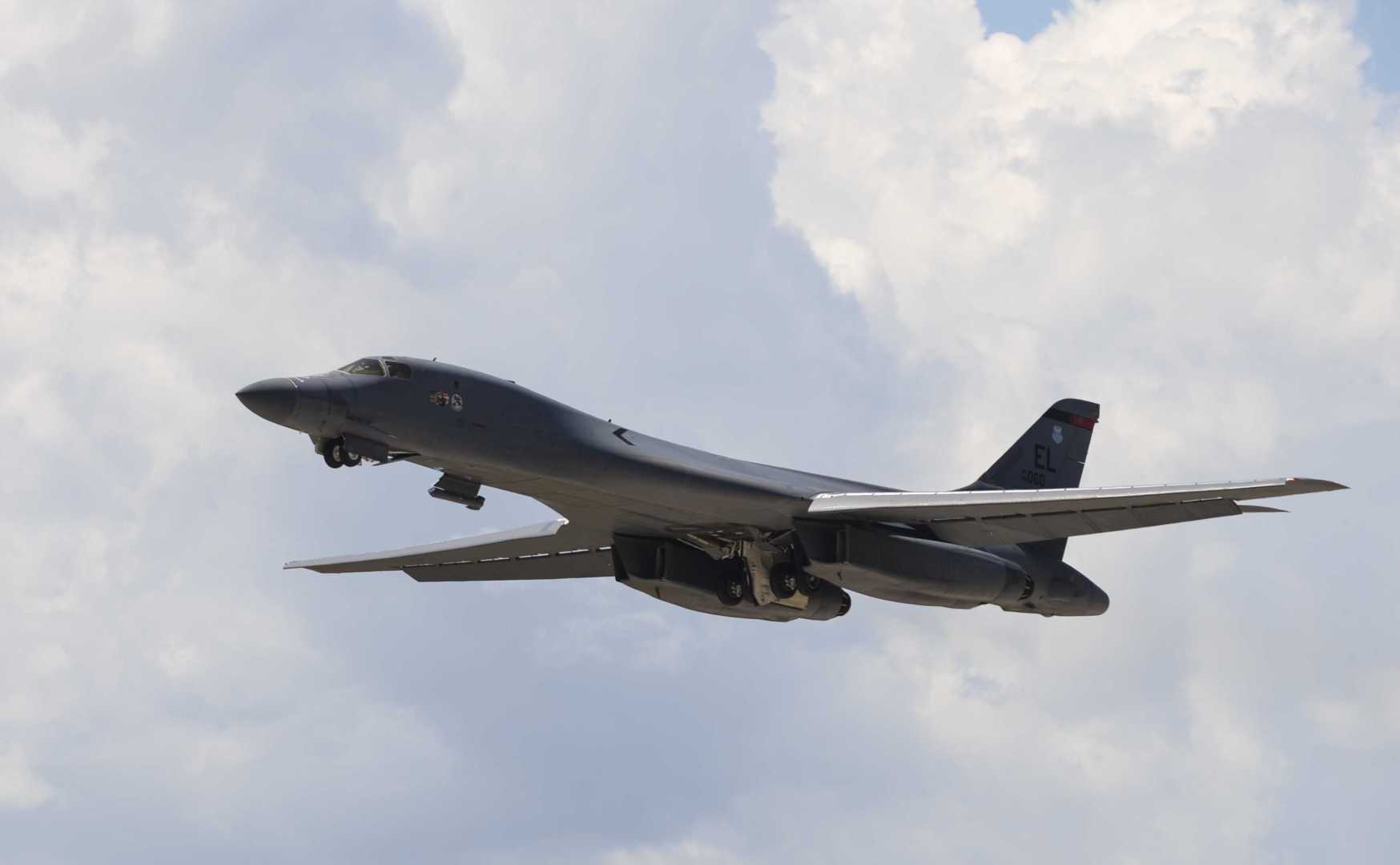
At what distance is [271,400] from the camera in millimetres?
31422

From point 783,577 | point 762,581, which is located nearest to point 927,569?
point 783,577

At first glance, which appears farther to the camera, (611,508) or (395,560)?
(395,560)

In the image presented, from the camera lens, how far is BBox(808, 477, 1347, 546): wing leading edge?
3456cm

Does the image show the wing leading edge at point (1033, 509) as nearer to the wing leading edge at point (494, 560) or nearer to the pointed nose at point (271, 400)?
the wing leading edge at point (494, 560)

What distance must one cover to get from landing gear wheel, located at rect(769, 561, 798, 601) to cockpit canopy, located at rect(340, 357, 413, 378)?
9.95m

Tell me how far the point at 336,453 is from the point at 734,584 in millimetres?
10407

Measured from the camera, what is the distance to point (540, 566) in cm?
4525

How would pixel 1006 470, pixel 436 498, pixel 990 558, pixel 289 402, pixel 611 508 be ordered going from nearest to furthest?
pixel 289 402
pixel 436 498
pixel 611 508
pixel 990 558
pixel 1006 470

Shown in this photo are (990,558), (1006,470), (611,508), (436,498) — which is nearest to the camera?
(436,498)

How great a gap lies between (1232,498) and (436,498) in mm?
13938

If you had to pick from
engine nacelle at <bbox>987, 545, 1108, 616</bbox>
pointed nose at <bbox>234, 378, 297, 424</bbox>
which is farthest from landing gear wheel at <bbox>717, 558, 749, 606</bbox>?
pointed nose at <bbox>234, 378, 297, 424</bbox>

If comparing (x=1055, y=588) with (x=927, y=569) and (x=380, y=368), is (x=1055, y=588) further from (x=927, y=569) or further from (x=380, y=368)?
(x=380, y=368)

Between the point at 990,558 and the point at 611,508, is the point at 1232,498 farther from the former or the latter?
the point at 611,508

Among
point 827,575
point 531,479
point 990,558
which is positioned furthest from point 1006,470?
point 531,479
